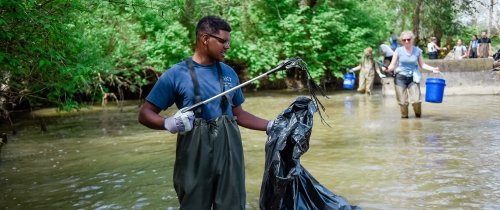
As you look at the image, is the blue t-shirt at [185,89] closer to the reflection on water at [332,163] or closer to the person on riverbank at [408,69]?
the reflection on water at [332,163]

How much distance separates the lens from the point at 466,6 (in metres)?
27.5

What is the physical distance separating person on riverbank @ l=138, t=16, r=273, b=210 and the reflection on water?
1.98m

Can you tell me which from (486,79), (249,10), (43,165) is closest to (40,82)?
(43,165)

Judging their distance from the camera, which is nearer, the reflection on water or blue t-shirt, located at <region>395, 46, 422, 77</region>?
the reflection on water

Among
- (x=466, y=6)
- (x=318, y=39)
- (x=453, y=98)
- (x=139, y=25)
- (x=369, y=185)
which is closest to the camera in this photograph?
(x=369, y=185)

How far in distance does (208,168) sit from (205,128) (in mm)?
243

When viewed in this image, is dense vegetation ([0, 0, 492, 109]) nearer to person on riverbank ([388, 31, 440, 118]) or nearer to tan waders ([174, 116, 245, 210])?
person on riverbank ([388, 31, 440, 118])

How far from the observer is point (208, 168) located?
3.41 meters

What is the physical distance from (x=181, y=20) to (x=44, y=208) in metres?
15.9

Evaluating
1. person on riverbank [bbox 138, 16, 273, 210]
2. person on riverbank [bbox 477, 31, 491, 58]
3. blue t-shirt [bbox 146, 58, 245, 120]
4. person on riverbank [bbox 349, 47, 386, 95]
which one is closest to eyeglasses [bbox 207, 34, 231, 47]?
person on riverbank [bbox 138, 16, 273, 210]

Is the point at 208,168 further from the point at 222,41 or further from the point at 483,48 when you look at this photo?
the point at 483,48

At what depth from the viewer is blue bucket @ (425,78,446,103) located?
1021 cm

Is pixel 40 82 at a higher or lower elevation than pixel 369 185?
higher

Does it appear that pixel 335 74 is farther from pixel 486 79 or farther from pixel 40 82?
pixel 40 82
